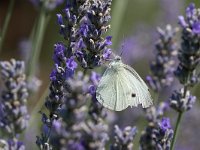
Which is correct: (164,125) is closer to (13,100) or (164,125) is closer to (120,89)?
(120,89)

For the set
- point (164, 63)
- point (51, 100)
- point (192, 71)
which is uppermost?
point (164, 63)

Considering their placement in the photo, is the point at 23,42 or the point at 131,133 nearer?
the point at 131,133

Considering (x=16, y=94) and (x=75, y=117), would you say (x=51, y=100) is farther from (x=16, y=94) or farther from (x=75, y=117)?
(x=75, y=117)

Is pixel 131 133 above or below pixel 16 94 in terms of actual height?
below

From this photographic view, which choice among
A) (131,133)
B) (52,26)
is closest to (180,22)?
(131,133)

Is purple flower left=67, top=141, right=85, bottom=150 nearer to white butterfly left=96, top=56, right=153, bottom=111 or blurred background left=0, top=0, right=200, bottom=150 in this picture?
white butterfly left=96, top=56, right=153, bottom=111

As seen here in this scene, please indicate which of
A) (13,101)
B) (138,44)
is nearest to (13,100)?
(13,101)

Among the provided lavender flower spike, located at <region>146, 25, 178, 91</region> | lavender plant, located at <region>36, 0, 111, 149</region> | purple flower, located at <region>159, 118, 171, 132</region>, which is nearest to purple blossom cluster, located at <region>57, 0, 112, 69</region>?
lavender plant, located at <region>36, 0, 111, 149</region>
